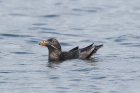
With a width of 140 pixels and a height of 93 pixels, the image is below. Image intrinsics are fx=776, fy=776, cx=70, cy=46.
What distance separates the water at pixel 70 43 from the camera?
19016mm

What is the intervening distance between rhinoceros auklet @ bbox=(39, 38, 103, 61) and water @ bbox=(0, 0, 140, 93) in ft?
0.93

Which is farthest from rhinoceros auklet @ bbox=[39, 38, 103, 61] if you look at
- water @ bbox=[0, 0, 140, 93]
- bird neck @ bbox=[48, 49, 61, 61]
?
water @ bbox=[0, 0, 140, 93]

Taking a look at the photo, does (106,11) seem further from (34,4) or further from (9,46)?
(9,46)

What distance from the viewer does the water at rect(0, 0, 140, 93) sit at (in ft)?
62.4

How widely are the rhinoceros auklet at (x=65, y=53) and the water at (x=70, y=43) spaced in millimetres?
285

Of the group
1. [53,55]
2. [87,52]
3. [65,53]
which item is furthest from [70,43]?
[87,52]

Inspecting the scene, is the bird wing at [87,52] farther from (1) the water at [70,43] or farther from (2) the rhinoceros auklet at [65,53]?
(1) the water at [70,43]

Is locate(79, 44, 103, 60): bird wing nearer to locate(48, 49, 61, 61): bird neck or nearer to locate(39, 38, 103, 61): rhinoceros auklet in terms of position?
locate(39, 38, 103, 61): rhinoceros auklet

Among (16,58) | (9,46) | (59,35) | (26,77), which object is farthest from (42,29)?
(26,77)

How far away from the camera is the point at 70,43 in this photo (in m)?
26.7

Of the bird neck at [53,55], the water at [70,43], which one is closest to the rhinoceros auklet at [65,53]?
the bird neck at [53,55]

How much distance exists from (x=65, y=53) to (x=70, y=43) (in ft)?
12.2

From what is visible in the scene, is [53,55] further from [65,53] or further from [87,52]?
[87,52]

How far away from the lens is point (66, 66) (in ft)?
70.6
